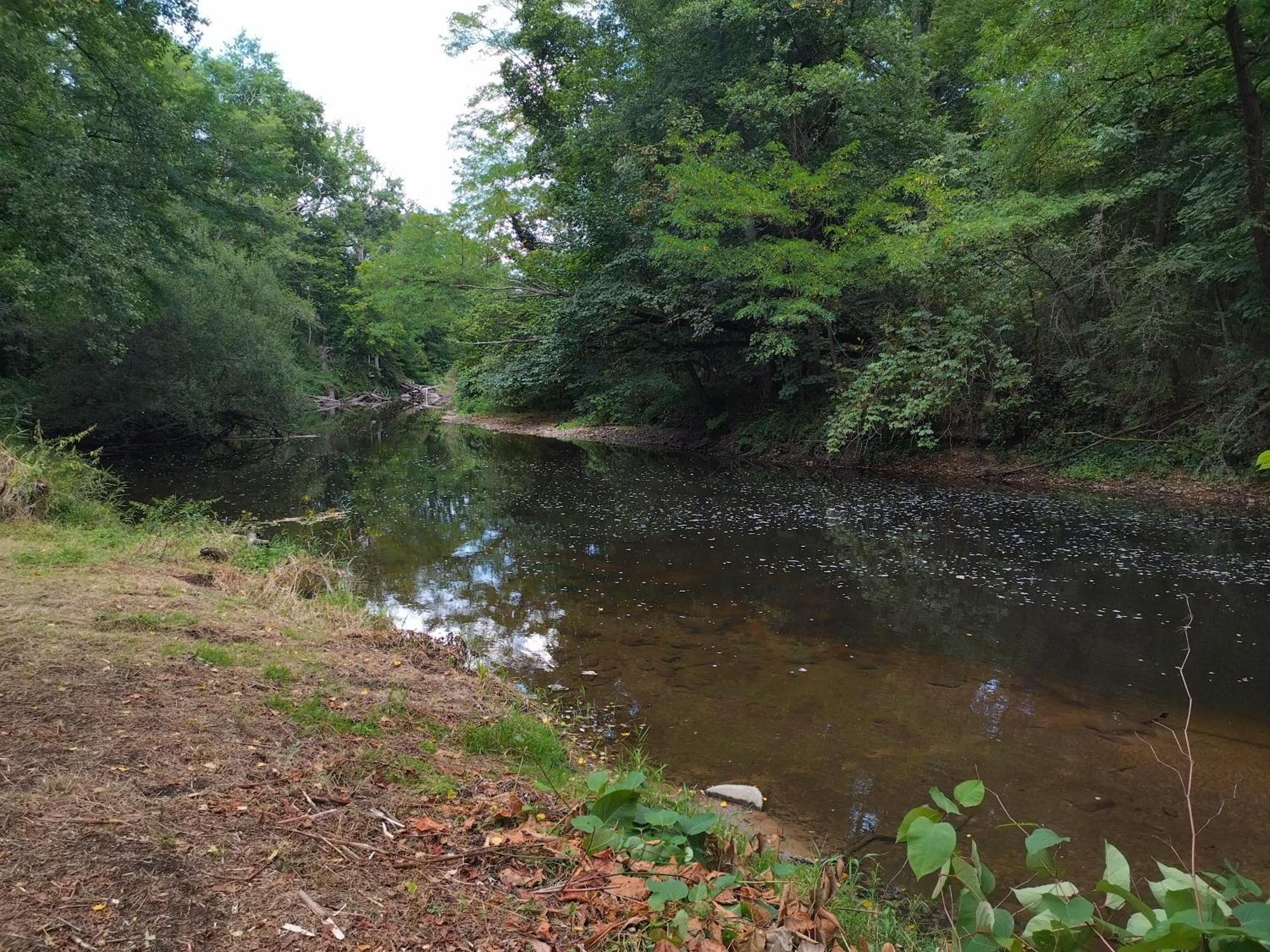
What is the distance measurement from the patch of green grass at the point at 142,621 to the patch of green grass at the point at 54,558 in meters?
1.90

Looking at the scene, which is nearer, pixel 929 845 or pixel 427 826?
pixel 929 845

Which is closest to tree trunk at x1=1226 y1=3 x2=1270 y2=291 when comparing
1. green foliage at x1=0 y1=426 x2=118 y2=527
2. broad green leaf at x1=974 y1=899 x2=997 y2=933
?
broad green leaf at x1=974 y1=899 x2=997 y2=933

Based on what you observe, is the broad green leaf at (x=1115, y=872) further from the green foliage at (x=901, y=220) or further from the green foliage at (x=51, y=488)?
the green foliage at (x=901, y=220)

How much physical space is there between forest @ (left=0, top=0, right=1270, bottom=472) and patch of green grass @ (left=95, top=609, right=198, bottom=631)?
443 centimetres

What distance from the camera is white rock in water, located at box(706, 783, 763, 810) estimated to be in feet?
14.2

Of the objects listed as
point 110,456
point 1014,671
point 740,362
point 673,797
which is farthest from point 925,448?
point 110,456

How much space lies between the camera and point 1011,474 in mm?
15391

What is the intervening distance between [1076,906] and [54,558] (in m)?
8.19

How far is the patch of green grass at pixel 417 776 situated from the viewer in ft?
11.1

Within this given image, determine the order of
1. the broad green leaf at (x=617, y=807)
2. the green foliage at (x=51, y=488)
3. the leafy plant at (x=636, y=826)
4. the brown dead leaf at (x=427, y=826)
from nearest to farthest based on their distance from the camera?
the leafy plant at (x=636, y=826), the broad green leaf at (x=617, y=807), the brown dead leaf at (x=427, y=826), the green foliage at (x=51, y=488)

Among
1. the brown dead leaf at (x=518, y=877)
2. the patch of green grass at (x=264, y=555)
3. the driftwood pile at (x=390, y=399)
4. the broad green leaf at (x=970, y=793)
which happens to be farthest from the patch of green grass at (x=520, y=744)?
the driftwood pile at (x=390, y=399)

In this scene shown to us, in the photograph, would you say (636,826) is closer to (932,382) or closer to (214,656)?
(214,656)

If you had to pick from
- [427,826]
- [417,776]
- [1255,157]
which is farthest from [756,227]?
[427,826]

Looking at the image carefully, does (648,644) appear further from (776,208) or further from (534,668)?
(776,208)
